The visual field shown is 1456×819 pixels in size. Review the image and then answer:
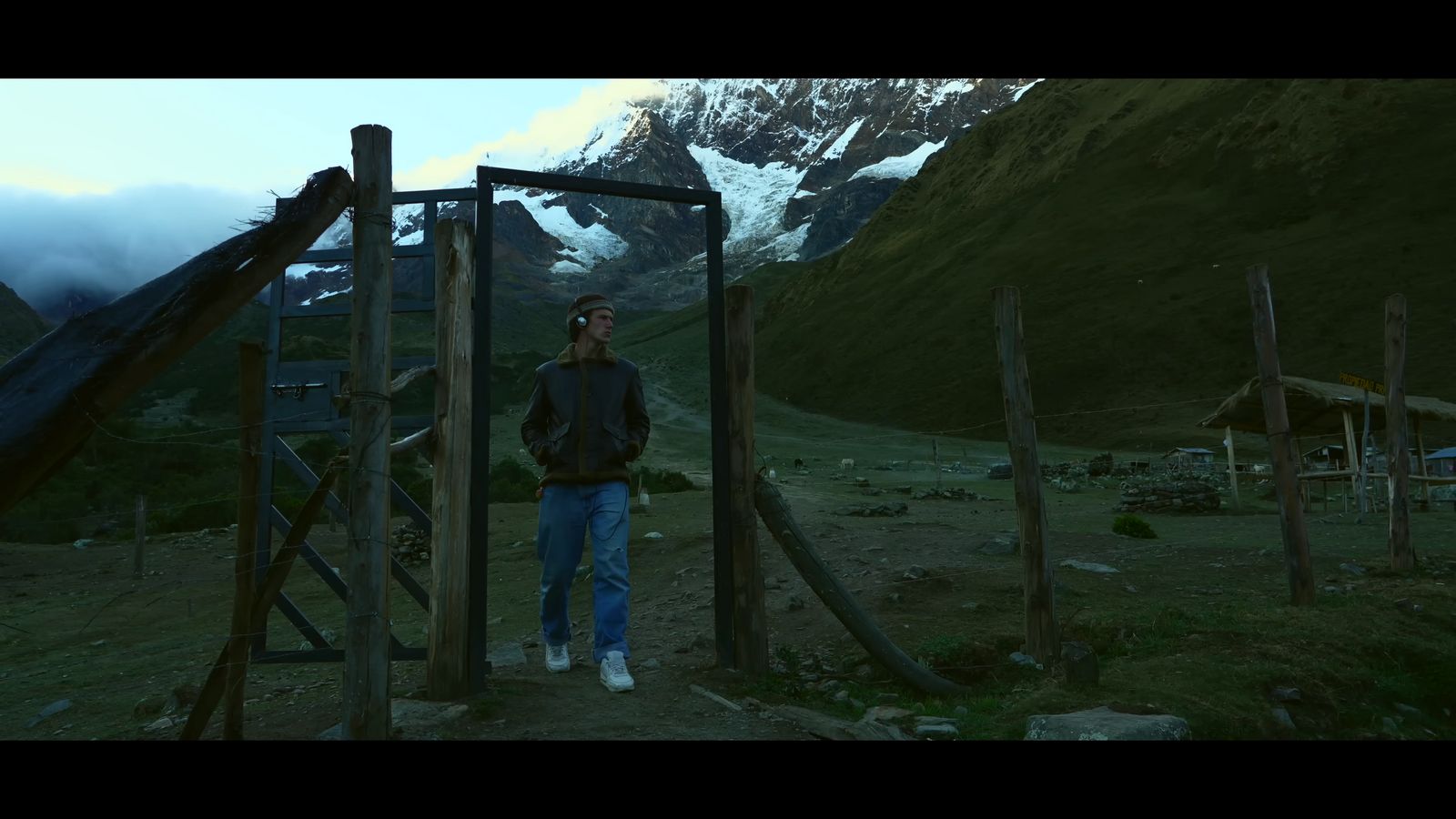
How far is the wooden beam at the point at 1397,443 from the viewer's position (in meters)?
9.20

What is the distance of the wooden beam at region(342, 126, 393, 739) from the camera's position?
12.8ft

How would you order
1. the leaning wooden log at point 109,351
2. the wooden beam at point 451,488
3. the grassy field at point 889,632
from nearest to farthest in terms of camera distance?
1. the leaning wooden log at point 109,351
2. the wooden beam at point 451,488
3. the grassy field at point 889,632

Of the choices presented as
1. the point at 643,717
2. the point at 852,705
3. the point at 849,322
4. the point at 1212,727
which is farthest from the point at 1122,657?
the point at 849,322

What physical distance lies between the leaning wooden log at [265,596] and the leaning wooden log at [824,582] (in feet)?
7.50

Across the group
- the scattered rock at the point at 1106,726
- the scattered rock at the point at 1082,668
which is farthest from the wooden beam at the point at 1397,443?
the scattered rock at the point at 1106,726

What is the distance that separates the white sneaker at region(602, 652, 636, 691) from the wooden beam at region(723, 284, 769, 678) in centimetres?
71

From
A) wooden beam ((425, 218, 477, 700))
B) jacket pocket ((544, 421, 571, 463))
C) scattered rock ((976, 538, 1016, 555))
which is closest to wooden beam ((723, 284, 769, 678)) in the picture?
jacket pocket ((544, 421, 571, 463))

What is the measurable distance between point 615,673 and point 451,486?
1299mm

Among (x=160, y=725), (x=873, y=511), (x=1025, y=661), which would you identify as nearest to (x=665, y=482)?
(x=873, y=511)

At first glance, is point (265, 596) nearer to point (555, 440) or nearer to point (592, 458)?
point (555, 440)

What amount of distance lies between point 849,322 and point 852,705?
71.7 meters

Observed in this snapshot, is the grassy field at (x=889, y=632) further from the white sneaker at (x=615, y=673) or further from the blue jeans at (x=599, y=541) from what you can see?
the blue jeans at (x=599, y=541)

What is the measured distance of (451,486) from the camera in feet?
15.7

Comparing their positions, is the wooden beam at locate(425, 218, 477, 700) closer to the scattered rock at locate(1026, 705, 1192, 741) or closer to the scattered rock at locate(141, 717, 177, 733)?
the scattered rock at locate(141, 717, 177, 733)
